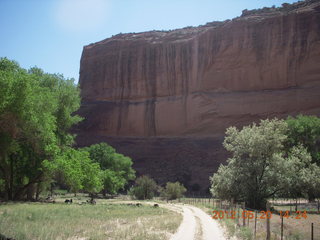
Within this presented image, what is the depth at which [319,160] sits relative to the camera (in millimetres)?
34062

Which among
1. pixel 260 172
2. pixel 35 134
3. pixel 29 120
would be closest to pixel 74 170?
pixel 35 134

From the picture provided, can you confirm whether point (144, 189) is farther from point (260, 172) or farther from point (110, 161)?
point (260, 172)

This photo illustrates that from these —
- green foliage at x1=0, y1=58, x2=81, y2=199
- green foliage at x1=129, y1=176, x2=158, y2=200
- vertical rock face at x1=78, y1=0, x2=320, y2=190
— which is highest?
vertical rock face at x1=78, y1=0, x2=320, y2=190

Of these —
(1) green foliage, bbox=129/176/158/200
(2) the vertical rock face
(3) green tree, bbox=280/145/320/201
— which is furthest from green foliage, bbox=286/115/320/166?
(2) the vertical rock face

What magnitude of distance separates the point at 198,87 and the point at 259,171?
133ft

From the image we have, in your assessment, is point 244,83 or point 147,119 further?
point 147,119

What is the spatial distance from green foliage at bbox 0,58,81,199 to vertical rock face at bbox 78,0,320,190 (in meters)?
33.7

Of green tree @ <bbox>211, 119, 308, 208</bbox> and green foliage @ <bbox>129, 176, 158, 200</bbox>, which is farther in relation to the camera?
green foliage @ <bbox>129, 176, 158, 200</bbox>

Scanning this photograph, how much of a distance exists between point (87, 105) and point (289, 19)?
1836 inches

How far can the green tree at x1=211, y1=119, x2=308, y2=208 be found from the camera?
2494 cm

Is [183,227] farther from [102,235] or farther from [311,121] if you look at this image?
[311,121]

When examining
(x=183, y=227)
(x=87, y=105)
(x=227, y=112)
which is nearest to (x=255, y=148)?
(x=183, y=227)

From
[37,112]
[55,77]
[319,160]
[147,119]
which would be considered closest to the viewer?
[37,112]

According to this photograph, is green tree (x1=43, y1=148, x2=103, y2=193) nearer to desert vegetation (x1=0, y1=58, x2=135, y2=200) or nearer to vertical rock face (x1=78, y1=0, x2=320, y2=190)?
desert vegetation (x1=0, y1=58, x2=135, y2=200)
